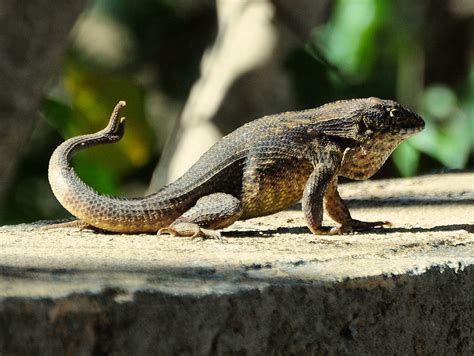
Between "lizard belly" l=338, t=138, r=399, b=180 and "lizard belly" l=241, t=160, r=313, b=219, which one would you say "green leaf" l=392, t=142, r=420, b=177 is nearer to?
"lizard belly" l=338, t=138, r=399, b=180

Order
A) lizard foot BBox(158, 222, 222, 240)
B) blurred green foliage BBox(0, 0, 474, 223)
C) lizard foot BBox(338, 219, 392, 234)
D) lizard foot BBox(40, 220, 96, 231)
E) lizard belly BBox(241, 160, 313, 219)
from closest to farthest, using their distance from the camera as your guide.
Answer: lizard foot BBox(158, 222, 222, 240), lizard foot BBox(40, 220, 96, 231), lizard belly BBox(241, 160, 313, 219), lizard foot BBox(338, 219, 392, 234), blurred green foliage BBox(0, 0, 474, 223)

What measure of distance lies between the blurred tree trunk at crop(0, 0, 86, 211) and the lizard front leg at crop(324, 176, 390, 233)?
2.16m

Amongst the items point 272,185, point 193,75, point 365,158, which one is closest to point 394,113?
point 365,158

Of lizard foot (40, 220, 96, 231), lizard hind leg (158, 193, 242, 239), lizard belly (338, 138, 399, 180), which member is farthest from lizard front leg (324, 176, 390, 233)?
lizard foot (40, 220, 96, 231)

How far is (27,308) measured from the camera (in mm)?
2684

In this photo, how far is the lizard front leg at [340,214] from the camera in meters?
4.87

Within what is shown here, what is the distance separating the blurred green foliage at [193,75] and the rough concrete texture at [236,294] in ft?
14.0

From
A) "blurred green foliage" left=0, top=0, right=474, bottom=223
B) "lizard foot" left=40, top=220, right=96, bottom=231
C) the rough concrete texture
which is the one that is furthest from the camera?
"blurred green foliage" left=0, top=0, right=474, bottom=223

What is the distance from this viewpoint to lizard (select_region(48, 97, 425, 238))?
4.46 metres

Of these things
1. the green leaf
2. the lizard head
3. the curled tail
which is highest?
the green leaf

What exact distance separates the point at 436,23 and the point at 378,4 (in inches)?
90.4

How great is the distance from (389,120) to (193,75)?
7.18 m

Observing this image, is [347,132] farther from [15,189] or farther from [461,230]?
[15,189]

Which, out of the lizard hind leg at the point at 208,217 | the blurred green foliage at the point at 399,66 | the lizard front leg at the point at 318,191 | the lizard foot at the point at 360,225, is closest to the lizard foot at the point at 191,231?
the lizard hind leg at the point at 208,217
